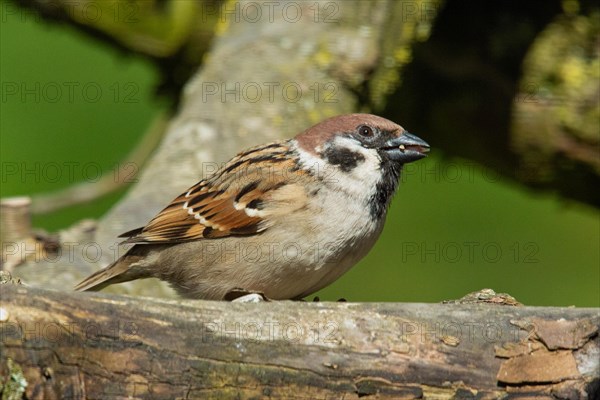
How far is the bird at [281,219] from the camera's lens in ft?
9.76

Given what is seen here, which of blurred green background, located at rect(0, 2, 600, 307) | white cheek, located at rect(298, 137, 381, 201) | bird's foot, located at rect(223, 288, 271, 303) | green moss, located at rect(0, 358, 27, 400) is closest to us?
green moss, located at rect(0, 358, 27, 400)

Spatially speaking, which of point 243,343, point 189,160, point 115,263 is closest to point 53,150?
point 189,160

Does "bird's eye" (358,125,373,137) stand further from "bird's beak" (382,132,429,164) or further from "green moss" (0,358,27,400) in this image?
"green moss" (0,358,27,400)

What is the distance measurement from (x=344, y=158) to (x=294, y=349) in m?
1.12

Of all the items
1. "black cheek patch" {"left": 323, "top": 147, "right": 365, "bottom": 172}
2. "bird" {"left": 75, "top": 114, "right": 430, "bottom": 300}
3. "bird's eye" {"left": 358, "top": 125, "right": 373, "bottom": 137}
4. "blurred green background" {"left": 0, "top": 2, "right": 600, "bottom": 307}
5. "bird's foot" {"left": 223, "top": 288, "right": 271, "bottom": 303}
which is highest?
"bird's eye" {"left": 358, "top": 125, "right": 373, "bottom": 137}

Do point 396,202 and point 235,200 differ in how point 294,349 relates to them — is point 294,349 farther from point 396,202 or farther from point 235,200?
point 396,202

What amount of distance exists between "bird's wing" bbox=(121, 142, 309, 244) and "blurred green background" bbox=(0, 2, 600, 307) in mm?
1664

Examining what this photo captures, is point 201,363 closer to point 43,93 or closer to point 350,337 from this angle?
point 350,337

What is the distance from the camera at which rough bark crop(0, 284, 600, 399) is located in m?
1.96

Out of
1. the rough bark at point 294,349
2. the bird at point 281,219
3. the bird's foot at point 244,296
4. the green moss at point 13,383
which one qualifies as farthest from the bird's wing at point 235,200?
the green moss at point 13,383

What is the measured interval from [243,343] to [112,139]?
151 inches

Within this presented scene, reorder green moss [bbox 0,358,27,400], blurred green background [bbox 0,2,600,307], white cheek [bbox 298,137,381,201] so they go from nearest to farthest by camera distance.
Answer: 1. green moss [bbox 0,358,27,400]
2. white cheek [bbox 298,137,381,201]
3. blurred green background [bbox 0,2,600,307]

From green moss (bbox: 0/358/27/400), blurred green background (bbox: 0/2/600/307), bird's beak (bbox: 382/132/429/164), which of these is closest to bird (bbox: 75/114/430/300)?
bird's beak (bbox: 382/132/429/164)

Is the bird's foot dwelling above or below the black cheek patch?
below
